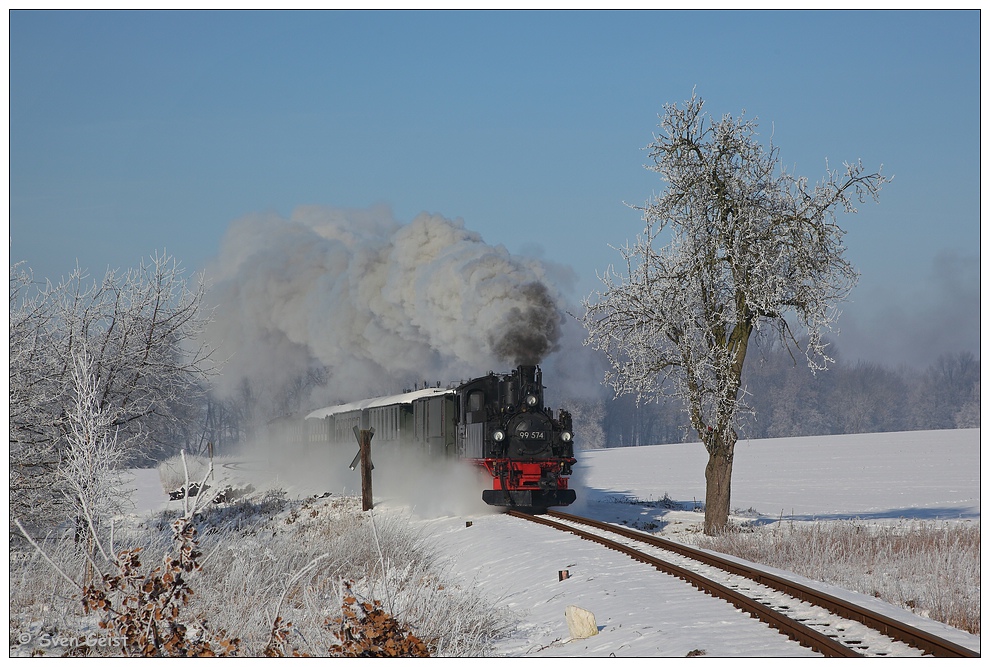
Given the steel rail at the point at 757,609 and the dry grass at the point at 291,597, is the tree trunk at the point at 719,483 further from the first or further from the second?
the dry grass at the point at 291,597

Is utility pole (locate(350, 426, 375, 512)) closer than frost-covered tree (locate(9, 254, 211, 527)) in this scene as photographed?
No

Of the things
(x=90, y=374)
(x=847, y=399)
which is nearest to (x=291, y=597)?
(x=90, y=374)

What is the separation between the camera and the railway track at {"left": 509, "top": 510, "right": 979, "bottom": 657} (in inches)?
294

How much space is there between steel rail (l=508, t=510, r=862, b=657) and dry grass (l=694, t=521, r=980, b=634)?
1796 mm

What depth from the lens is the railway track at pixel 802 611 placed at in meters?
7.46

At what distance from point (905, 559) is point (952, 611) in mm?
3466

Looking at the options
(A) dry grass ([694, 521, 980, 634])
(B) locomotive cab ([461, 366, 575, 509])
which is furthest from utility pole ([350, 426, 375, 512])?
(A) dry grass ([694, 521, 980, 634])

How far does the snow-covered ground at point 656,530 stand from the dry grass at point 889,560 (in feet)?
2.59

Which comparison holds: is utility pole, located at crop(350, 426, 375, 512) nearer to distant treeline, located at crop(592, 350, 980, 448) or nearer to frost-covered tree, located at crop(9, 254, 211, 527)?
frost-covered tree, located at crop(9, 254, 211, 527)

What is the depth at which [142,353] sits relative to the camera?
1443cm

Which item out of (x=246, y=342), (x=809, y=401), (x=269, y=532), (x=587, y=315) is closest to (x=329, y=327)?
(x=246, y=342)

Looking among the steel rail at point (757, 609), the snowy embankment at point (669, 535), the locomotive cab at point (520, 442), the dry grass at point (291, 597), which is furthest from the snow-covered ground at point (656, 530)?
the locomotive cab at point (520, 442)

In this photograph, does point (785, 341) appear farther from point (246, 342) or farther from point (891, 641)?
point (246, 342)

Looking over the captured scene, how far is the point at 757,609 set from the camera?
29.0ft
